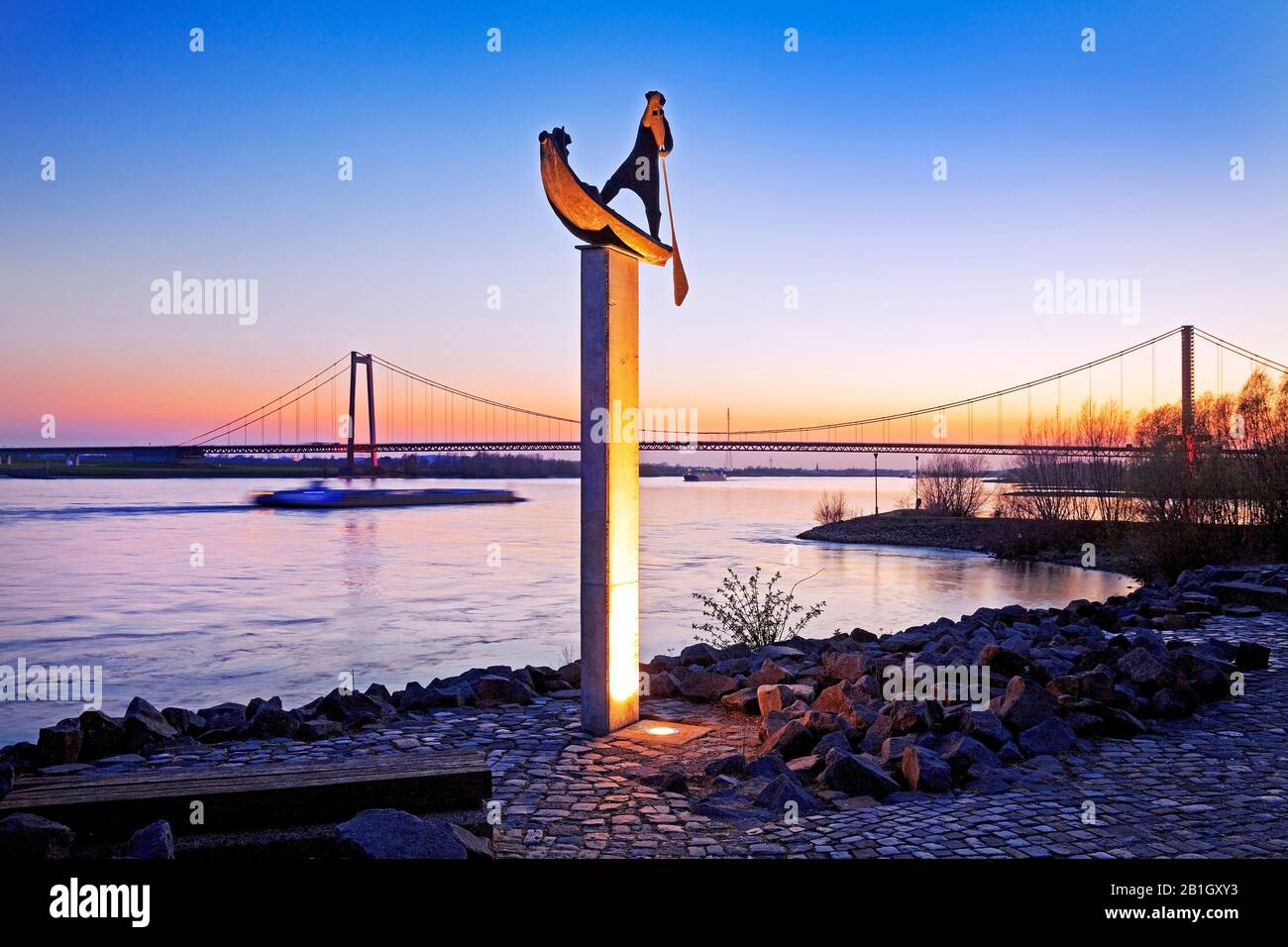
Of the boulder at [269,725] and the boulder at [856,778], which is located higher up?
the boulder at [856,778]

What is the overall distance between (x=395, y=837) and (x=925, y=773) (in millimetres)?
2817

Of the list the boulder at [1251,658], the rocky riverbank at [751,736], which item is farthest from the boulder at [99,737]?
Answer: the boulder at [1251,658]

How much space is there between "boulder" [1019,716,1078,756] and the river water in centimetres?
736

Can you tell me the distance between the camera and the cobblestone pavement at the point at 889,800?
4.08 metres

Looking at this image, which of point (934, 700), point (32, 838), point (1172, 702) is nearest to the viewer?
point (32, 838)

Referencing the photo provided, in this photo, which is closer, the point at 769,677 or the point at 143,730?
the point at 143,730

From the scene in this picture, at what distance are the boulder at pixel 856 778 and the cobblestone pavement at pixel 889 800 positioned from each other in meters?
0.10

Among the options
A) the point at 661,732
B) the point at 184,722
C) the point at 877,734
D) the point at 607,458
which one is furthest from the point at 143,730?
the point at 877,734

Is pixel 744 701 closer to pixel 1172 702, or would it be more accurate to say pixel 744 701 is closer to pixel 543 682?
pixel 543 682

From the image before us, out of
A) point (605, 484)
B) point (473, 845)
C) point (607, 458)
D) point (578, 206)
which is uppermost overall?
point (578, 206)

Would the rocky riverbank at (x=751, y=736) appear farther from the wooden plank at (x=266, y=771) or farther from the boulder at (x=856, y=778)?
the wooden plank at (x=266, y=771)

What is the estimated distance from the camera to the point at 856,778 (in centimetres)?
485

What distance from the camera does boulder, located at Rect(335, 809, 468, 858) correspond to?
134 inches
